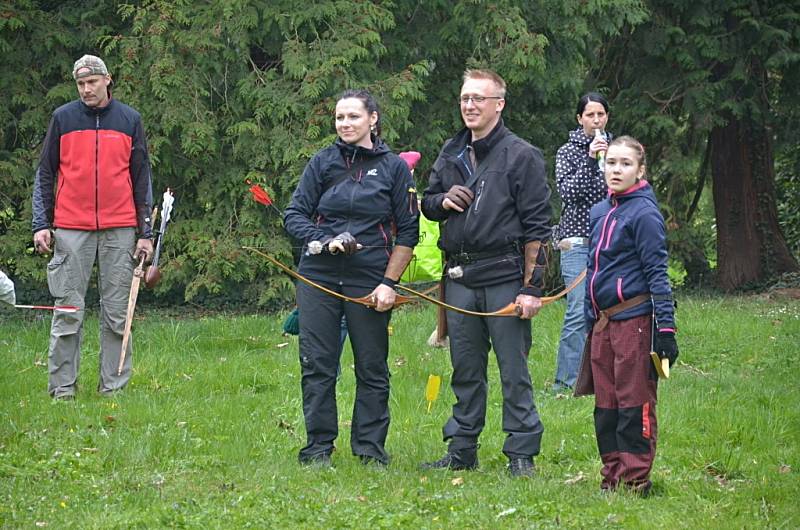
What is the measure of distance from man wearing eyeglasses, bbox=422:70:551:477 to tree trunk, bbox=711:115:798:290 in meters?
10.4

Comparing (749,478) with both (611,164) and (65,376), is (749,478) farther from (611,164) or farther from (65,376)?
Answer: (65,376)

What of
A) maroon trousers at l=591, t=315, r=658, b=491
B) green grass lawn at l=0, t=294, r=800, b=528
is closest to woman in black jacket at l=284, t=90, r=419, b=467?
green grass lawn at l=0, t=294, r=800, b=528

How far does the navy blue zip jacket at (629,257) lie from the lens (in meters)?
5.69

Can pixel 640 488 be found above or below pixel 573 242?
below

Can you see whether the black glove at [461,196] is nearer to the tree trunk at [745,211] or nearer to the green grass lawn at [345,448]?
the green grass lawn at [345,448]

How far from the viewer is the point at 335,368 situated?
258 inches

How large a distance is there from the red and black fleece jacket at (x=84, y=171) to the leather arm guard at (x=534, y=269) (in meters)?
3.26

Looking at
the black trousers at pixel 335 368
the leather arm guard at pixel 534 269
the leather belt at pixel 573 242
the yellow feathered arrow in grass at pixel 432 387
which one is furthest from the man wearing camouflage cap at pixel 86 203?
the leather arm guard at pixel 534 269

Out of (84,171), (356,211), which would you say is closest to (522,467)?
(356,211)

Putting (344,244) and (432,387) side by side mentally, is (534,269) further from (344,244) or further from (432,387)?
(432,387)

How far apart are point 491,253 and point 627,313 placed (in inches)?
34.7

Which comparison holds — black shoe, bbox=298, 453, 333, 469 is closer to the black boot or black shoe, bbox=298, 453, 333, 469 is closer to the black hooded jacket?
the black boot

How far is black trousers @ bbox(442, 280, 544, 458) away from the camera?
637 centimetres

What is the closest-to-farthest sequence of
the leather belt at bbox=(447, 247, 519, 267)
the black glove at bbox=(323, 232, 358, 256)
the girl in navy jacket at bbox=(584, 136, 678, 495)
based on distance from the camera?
the girl in navy jacket at bbox=(584, 136, 678, 495)
the black glove at bbox=(323, 232, 358, 256)
the leather belt at bbox=(447, 247, 519, 267)
